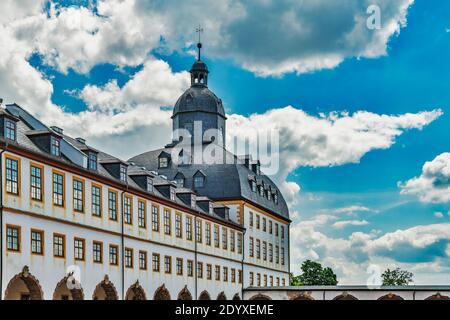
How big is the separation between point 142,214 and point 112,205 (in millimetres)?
4600

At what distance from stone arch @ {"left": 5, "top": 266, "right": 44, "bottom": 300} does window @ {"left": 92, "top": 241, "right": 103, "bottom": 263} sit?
19.6 feet

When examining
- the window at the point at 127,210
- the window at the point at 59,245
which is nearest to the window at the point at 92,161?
the window at the point at 127,210

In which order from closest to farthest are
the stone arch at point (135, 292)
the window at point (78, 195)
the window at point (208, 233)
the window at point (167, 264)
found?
1. the window at point (78, 195)
2. the stone arch at point (135, 292)
3. the window at point (167, 264)
4. the window at point (208, 233)

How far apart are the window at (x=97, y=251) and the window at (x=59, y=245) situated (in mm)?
3483

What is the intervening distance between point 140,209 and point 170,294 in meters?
7.84

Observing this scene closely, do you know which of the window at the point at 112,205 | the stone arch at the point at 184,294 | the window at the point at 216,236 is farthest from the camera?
the window at the point at 216,236

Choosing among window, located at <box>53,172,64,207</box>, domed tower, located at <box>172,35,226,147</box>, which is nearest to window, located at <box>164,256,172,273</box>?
window, located at <box>53,172,64,207</box>

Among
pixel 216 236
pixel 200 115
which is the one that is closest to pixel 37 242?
pixel 216 236

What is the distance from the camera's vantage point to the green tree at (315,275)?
4791 inches

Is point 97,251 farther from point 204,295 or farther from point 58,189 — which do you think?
point 204,295

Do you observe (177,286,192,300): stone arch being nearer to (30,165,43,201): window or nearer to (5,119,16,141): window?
(30,165,43,201): window

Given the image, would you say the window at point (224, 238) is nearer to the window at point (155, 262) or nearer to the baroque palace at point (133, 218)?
the baroque palace at point (133, 218)

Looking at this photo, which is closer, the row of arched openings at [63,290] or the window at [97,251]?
the row of arched openings at [63,290]
